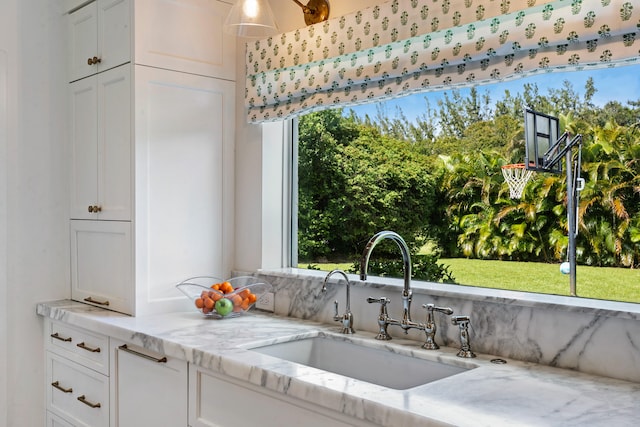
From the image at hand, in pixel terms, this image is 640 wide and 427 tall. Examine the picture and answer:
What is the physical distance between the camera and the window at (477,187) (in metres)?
1.77

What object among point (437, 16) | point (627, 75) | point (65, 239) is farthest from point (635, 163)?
point (65, 239)

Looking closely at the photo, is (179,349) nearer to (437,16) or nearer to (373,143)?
(373,143)

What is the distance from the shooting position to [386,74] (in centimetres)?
214

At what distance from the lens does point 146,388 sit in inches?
84.2

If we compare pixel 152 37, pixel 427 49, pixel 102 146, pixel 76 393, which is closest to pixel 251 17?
pixel 152 37

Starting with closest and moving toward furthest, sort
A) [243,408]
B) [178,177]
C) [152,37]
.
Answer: [243,408], [152,37], [178,177]

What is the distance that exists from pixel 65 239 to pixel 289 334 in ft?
4.55

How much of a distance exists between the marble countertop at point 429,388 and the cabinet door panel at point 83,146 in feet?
2.78

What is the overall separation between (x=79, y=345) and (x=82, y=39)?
1.40 meters

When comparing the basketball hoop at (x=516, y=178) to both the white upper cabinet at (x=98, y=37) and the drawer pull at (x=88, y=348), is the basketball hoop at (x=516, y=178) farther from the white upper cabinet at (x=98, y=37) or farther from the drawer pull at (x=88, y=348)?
the drawer pull at (x=88, y=348)

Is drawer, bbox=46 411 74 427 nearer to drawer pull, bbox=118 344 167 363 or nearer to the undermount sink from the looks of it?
drawer pull, bbox=118 344 167 363

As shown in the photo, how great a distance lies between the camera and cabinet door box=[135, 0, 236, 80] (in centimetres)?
249

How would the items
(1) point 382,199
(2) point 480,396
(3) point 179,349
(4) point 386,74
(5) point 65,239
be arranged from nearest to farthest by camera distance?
1. (2) point 480,396
2. (3) point 179,349
3. (4) point 386,74
4. (1) point 382,199
5. (5) point 65,239

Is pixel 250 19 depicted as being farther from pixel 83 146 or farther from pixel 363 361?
pixel 363 361
